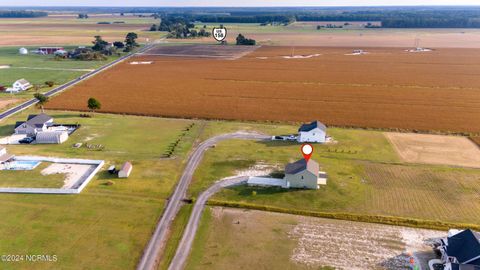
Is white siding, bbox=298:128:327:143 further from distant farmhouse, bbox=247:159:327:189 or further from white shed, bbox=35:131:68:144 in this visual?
white shed, bbox=35:131:68:144

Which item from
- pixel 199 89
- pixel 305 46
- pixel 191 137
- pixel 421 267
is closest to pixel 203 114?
pixel 191 137

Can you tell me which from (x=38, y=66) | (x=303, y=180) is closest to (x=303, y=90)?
(x=303, y=180)

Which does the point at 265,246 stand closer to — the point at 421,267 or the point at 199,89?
the point at 421,267

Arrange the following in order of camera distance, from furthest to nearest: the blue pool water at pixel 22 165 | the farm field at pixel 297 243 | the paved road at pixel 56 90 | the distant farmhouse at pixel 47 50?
the distant farmhouse at pixel 47 50, the paved road at pixel 56 90, the blue pool water at pixel 22 165, the farm field at pixel 297 243

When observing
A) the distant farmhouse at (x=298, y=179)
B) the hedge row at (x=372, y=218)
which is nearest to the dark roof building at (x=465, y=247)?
the hedge row at (x=372, y=218)

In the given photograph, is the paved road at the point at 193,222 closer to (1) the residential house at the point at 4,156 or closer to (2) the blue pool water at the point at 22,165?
(2) the blue pool water at the point at 22,165

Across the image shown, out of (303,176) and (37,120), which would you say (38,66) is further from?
(303,176)
